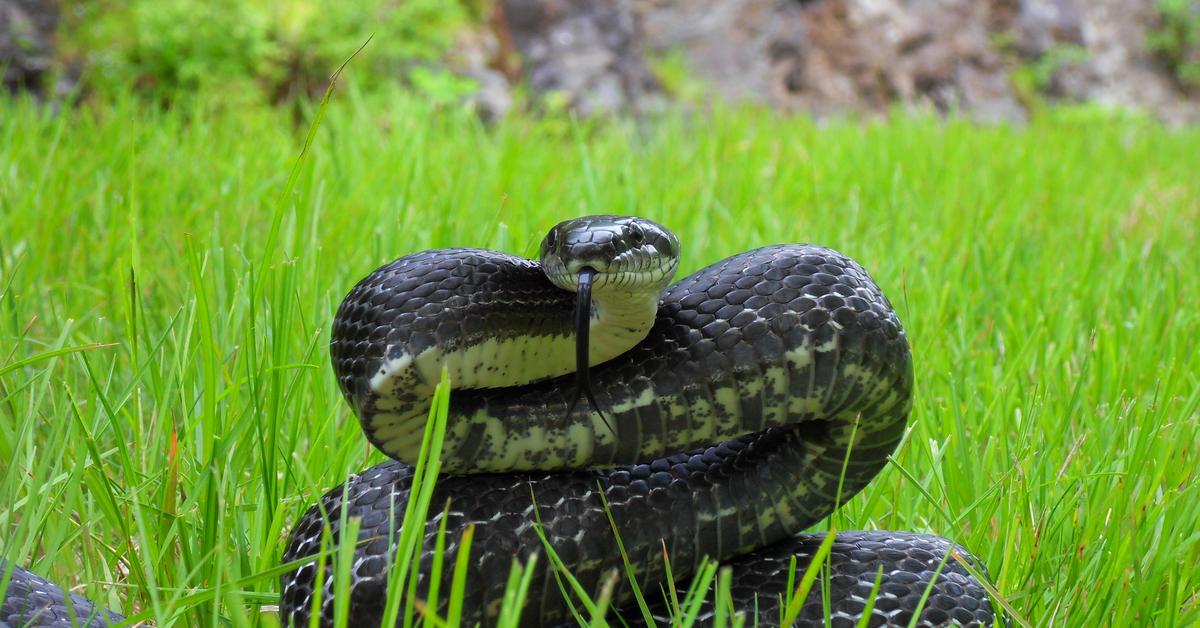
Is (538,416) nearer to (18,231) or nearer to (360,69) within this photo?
(18,231)

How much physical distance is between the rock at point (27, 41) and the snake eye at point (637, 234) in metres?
6.39

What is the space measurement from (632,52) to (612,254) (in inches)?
303

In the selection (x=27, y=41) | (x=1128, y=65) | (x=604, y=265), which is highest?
(x=27, y=41)

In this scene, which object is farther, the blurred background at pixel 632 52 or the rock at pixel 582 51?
the rock at pixel 582 51

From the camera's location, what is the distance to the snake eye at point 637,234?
4.58 ft

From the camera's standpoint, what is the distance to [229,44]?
686 cm

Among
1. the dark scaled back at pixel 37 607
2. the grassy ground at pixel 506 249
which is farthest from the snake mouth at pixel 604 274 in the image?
the dark scaled back at pixel 37 607

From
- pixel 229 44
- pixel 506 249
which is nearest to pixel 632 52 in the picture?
pixel 229 44

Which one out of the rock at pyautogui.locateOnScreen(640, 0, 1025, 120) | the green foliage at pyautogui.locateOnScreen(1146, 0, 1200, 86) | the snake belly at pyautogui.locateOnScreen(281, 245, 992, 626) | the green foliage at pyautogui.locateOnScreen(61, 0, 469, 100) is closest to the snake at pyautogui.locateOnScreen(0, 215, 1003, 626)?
the snake belly at pyautogui.locateOnScreen(281, 245, 992, 626)

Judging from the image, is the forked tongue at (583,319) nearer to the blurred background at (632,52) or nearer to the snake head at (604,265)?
the snake head at (604,265)

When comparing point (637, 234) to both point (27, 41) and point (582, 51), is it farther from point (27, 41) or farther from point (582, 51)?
point (582, 51)

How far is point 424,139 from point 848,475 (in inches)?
154

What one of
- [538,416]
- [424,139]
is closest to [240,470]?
[538,416]

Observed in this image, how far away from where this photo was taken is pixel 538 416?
147cm
